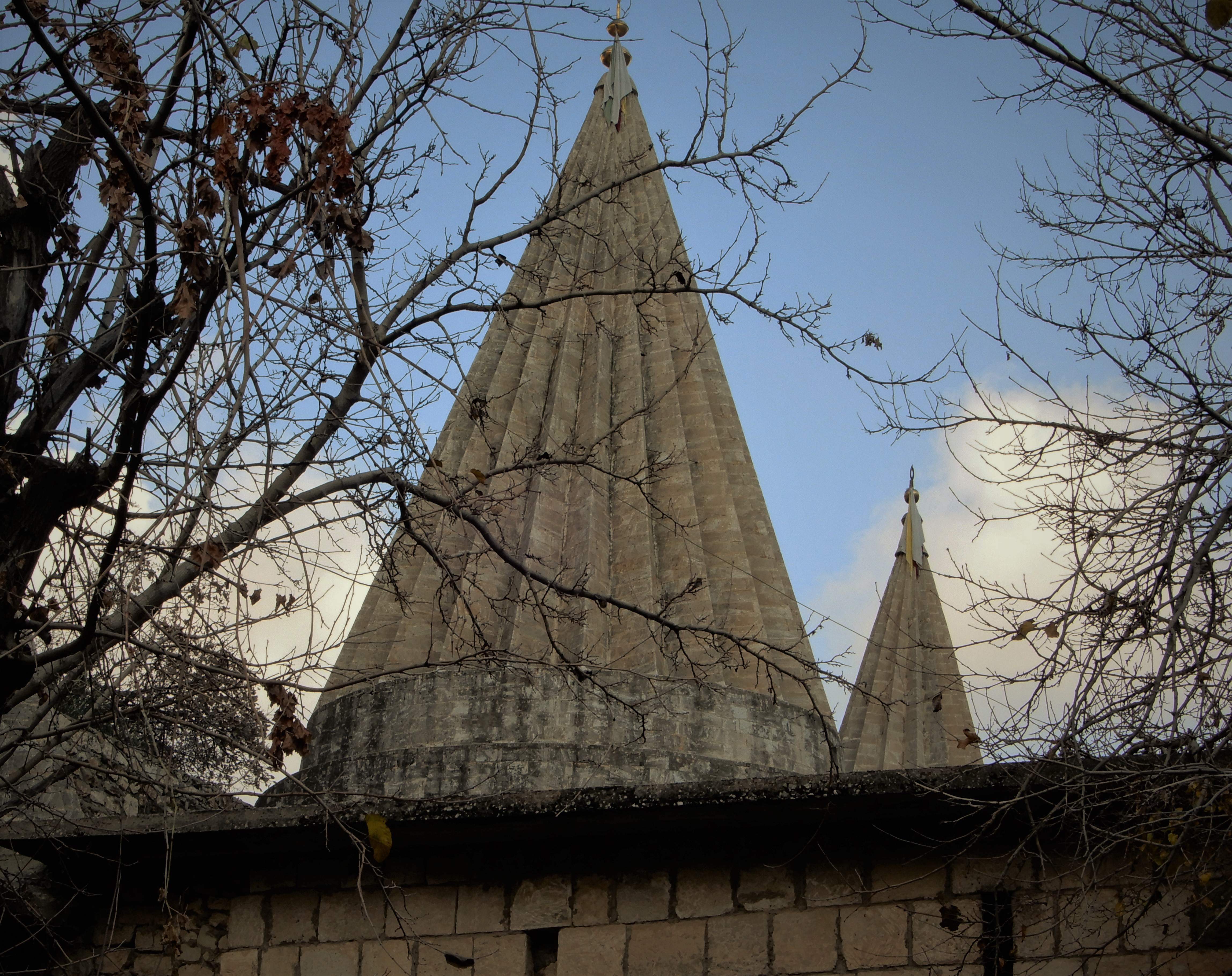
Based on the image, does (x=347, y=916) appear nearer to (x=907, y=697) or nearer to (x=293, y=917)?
(x=293, y=917)

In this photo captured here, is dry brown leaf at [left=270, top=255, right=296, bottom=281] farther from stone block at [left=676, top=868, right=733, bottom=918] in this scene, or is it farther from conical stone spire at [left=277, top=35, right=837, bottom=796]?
stone block at [left=676, top=868, right=733, bottom=918]

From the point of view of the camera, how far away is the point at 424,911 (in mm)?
6344

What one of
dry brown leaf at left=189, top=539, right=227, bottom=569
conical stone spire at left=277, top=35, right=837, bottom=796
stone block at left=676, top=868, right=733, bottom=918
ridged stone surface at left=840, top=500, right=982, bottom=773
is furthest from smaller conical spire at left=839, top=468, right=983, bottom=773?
dry brown leaf at left=189, top=539, right=227, bottom=569

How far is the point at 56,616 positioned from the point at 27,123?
203cm

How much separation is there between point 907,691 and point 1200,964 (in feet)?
42.1

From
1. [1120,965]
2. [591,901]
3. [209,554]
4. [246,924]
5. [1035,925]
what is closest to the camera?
[209,554]

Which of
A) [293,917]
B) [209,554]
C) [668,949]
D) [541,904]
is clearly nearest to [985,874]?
[668,949]

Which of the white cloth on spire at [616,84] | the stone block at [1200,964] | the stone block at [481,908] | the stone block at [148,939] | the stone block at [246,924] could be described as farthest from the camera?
the white cloth on spire at [616,84]

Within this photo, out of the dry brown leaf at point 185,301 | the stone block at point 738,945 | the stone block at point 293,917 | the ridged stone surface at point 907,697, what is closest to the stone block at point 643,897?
the stone block at point 738,945

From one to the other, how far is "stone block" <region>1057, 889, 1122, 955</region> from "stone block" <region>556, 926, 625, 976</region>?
1.83m

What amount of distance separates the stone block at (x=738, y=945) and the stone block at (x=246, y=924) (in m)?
2.11

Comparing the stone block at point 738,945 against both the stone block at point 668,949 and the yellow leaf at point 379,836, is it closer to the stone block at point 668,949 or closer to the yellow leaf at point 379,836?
the stone block at point 668,949

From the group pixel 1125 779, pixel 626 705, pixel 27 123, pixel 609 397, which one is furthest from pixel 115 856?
pixel 609 397

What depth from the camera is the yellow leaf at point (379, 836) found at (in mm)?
5324
